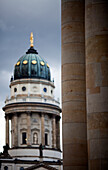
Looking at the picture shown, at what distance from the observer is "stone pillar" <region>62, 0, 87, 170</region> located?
82.9 feet

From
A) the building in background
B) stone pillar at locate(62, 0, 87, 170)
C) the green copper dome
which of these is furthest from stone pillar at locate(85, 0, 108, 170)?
the green copper dome

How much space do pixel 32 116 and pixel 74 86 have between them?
103945 mm

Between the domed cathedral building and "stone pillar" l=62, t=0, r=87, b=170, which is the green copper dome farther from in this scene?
"stone pillar" l=62, t=0, r=87, b=170

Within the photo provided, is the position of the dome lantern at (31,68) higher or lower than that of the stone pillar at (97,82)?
higher

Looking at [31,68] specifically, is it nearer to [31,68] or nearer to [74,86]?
[31,68]

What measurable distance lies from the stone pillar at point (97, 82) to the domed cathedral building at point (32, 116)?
9777cm

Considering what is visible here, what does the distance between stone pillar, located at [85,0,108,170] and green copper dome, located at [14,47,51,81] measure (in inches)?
4267

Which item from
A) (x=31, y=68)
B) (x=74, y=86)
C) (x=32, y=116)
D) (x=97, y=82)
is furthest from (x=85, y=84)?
(x=31, y=68)

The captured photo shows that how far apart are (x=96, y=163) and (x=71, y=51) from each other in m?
6.84

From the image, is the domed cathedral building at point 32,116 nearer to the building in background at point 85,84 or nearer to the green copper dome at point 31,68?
the green copper dome at point 31,68

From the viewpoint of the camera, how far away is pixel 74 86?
25.9 meters

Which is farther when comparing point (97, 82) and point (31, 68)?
point (31, 68)

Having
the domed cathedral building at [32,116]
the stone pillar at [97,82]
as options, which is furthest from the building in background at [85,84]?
the domed cathedral building at [32,116]

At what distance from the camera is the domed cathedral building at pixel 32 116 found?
408ft
